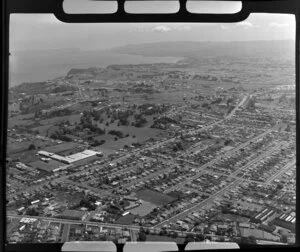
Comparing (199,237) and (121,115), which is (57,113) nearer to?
(121,115)

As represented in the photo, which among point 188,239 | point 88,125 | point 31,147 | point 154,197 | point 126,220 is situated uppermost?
point 88,125

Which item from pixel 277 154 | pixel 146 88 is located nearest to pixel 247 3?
pixel 146 88

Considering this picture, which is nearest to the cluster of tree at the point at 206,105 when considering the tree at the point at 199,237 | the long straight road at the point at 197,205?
the long straight road at the point at 197,205

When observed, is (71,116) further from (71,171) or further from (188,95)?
(188,95)

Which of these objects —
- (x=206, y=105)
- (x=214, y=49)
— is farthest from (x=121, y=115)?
(x=214, y=49)

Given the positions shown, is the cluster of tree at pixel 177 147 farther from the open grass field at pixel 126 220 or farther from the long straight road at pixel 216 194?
the open grass field at pixel 126 220

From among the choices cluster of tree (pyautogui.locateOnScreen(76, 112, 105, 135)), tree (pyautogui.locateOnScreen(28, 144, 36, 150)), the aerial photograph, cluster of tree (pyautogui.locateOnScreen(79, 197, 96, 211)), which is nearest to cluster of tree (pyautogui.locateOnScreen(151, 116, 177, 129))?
the aerial photograph

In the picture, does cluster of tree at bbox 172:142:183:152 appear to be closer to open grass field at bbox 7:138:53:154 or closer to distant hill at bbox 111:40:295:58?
distant hill at bbox 111:40:295:58
